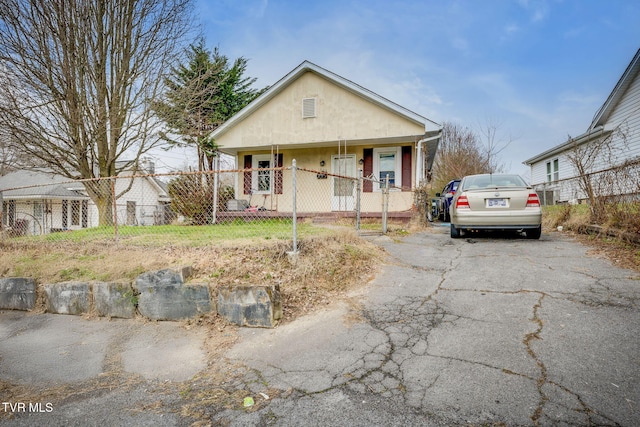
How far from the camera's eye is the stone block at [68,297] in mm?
4492

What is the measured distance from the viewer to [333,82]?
12.0 m

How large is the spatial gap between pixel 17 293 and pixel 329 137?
30.9 ft

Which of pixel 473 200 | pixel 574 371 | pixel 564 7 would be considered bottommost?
pixel 574 371

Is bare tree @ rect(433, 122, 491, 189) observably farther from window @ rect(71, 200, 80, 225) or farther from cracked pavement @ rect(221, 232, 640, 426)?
window @ rect(71, 200, 80, 225)

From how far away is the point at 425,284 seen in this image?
4.37 meters

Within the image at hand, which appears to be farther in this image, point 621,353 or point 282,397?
point 621,353

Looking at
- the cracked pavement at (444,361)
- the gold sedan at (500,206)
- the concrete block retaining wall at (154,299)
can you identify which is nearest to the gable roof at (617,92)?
the gold sedan at (500,206)

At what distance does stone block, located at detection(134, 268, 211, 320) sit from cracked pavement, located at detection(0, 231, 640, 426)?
583mm

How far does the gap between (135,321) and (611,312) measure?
5437mm

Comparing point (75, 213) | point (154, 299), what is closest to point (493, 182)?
point (154, 299)

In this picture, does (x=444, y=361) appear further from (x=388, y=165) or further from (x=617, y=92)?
(x=617, y=92)

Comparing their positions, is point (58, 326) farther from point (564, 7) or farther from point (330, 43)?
point (564, 7)

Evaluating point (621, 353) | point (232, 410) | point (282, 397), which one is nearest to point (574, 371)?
point (621, 353)

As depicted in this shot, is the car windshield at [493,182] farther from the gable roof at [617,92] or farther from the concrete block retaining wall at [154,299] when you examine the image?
the gable roof at [617,92]
